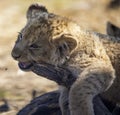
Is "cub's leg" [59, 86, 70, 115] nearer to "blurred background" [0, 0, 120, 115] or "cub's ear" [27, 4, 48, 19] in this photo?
"cub's ear" [27, 4, 48, 19]

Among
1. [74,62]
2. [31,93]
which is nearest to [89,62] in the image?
[74,62]

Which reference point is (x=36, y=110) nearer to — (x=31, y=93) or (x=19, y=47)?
(x=19, y=47)

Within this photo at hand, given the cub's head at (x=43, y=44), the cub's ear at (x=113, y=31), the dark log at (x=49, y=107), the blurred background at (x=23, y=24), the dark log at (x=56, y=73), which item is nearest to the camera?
the cub's head at (x=43, y=44)

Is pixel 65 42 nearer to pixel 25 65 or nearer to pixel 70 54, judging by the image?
pixel 70 54

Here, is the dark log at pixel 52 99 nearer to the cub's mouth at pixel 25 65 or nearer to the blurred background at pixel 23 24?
the cub's mouth at pixel 25 65

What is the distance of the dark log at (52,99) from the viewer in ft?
20.7

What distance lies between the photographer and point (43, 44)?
616 cm

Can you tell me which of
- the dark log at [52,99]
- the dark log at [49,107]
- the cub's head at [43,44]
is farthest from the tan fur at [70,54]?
the dark log at [49,107]

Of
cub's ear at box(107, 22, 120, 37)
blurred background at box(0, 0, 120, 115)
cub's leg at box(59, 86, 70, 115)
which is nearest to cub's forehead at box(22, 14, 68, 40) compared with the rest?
cub's leg at box(59, 86, 70, 115)

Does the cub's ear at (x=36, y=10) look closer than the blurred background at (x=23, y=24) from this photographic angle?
Yes

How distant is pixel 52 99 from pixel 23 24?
492 cm

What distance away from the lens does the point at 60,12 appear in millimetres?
12344

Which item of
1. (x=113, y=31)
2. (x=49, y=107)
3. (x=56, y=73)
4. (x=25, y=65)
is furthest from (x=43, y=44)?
(x=113, y=31)

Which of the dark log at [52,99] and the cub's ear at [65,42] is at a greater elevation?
the cub's ear at [65,42]
